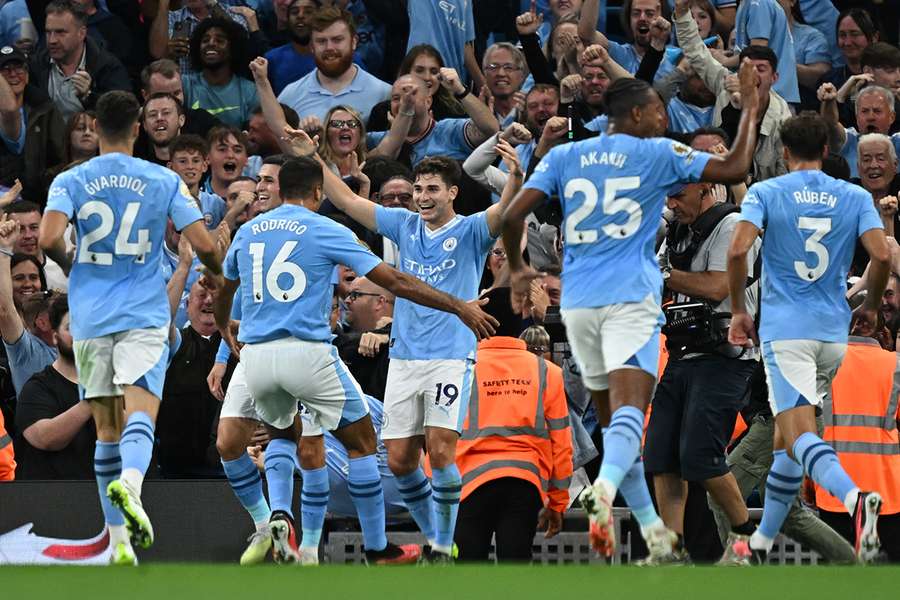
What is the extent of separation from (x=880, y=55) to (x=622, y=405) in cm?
755

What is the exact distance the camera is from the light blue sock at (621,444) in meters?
8.05

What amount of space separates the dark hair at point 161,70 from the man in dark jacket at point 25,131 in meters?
0.92

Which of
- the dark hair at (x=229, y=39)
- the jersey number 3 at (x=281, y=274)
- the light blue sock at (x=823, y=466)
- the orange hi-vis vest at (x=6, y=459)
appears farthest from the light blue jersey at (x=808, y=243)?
the dark hair at (x=229, y=39)

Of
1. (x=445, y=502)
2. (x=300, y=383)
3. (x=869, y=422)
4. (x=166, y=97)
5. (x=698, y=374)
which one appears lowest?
(x=445, y=502)

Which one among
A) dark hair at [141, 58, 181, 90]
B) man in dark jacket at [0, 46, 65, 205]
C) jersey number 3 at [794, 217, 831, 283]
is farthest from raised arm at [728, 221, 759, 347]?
dark hair at [141, 58, 181, 90]

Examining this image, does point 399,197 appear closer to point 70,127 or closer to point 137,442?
point 70,127

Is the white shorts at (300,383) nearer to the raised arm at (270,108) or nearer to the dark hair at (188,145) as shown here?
the dark hair at (188,145)

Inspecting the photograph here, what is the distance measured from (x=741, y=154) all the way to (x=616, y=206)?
690 mm

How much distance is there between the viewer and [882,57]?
48.3 ft

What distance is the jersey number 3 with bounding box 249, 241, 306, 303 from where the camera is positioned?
955cm

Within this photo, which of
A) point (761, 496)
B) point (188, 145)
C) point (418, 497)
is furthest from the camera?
point (188, 145)

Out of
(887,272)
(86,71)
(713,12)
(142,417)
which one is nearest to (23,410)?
(142,417)

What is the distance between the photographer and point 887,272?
918 cm

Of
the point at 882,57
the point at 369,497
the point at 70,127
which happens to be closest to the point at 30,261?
the point at 70,127
